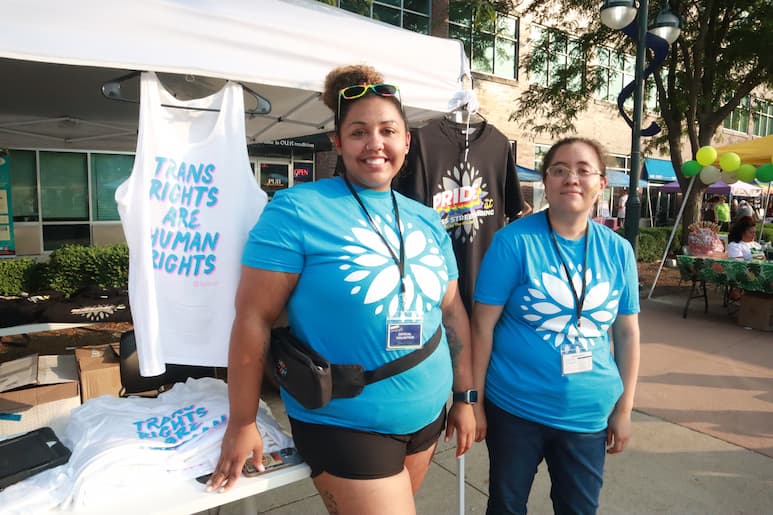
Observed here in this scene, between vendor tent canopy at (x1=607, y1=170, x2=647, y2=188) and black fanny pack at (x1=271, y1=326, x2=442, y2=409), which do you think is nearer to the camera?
black fanny pack at (x1=271, y1=326, x2=442, y2=409)

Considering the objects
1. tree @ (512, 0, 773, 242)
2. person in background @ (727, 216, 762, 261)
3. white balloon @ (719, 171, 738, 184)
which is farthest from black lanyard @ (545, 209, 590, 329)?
tree @ (512, 0, 773, 242)

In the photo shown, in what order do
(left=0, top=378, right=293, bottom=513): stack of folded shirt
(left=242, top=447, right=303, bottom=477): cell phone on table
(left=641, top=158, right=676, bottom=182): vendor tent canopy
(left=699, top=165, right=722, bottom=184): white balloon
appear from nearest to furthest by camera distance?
1. (left=0, top=378, right=293, bottom=513): stack of folded shirt
2. (left=242, top=447, right=303, bottom=477): cell phone on table
3. (left=699, top=165, right=722, bottom=184): white balloon
4. (left=641, top=158, right=676, bottom=182): vendor tent canopy

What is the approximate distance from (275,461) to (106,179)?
11.9 m

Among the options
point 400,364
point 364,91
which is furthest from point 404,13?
point 400,364

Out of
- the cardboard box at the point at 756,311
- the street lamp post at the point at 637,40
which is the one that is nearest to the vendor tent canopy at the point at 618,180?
the street lamp post at the point at 637,40

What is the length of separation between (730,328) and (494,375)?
6.61 meters

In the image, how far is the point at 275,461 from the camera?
1.69 meters

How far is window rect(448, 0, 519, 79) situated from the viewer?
49.0 ft

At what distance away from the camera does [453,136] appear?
8.43ft

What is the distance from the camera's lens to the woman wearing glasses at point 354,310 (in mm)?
1412

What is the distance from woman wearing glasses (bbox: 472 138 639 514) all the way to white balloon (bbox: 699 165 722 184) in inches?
321

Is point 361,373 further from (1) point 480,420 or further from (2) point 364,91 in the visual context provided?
(2) point 364,91

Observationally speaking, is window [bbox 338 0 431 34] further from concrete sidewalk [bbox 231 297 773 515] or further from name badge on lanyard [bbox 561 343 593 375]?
name badge on lanyard [bbox 561 343 593 375]

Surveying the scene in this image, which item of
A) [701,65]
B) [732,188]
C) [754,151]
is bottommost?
[754,151]
